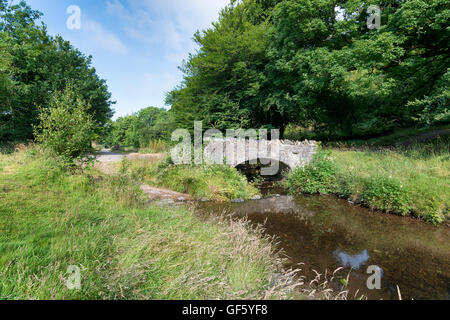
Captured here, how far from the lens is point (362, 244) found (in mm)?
4637

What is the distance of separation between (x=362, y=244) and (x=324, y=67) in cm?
910

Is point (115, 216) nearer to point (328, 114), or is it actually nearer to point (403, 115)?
point (328, 114)

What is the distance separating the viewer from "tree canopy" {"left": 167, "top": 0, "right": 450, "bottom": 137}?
8445 mm

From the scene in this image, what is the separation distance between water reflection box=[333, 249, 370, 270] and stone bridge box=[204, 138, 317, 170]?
591 cm

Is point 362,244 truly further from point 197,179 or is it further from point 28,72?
point 28,72

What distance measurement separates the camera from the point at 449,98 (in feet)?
23.6

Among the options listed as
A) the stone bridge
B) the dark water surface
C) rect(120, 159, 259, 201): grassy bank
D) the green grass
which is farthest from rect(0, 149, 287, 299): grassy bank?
the green grass

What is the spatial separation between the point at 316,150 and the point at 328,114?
720 cm

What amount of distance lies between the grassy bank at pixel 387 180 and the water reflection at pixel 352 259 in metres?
3.19

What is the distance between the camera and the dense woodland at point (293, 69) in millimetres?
8898
